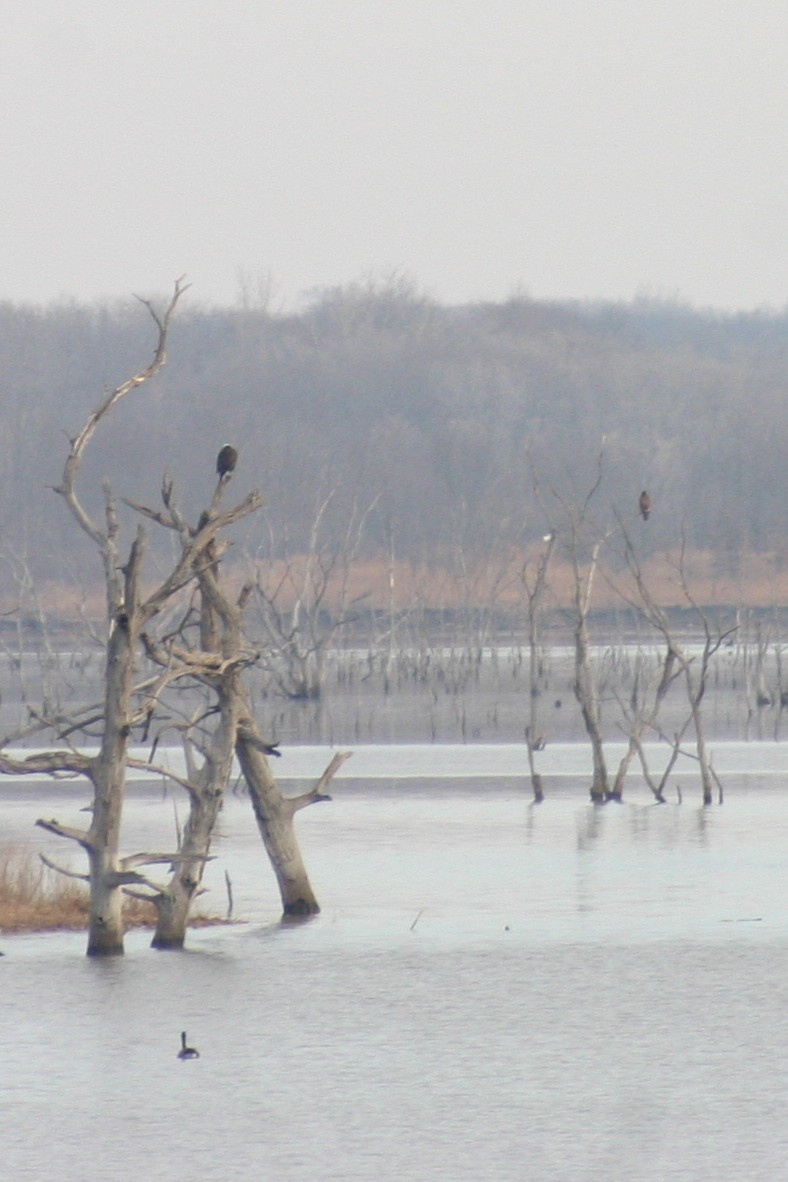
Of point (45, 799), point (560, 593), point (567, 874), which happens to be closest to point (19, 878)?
point (567, 874)

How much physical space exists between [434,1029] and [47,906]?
5501mm

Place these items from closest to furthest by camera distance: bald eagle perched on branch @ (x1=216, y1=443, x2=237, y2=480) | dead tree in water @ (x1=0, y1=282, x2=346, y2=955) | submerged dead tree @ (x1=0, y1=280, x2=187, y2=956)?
submerged dead tree @ (x1=0, y1=280, x2=187, y2=956) → dead tree in water @ (x1=0, y1=282, x2=346, y2=955) → bald eagle perched on branch @ (x1=216, y1=443, x2=237, y2=480)

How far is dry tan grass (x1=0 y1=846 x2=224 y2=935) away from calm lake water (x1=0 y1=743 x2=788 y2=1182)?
67cm

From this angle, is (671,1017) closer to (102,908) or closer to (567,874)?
(102,908)

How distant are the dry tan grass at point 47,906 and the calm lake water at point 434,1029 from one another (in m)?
0.67

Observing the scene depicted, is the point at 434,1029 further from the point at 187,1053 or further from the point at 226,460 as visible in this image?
the point at 226,460

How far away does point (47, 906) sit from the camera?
57.8 ft

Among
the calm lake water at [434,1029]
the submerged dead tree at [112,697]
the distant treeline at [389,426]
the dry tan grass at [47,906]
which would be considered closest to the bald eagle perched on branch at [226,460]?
the submerged dead tree at [112,697]

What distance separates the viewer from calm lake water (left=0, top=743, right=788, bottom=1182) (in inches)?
398

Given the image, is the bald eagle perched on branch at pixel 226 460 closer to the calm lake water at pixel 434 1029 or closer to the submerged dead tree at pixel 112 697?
the submerged dead tree at pixel 112 697

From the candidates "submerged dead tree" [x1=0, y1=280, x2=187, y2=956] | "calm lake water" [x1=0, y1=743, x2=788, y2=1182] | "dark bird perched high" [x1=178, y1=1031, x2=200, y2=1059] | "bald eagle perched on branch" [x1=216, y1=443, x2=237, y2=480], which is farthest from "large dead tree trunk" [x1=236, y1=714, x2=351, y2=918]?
"dark bird perched high" [x1=178, y1=1031, x2=200, y2=1059]

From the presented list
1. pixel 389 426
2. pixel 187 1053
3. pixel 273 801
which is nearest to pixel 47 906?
pixel 273 801

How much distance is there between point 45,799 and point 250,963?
15.6 meters

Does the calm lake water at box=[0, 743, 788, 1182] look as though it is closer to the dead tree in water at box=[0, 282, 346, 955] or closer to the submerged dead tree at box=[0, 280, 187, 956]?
the dead tree in water at box=[0, 282, 346, 955]
